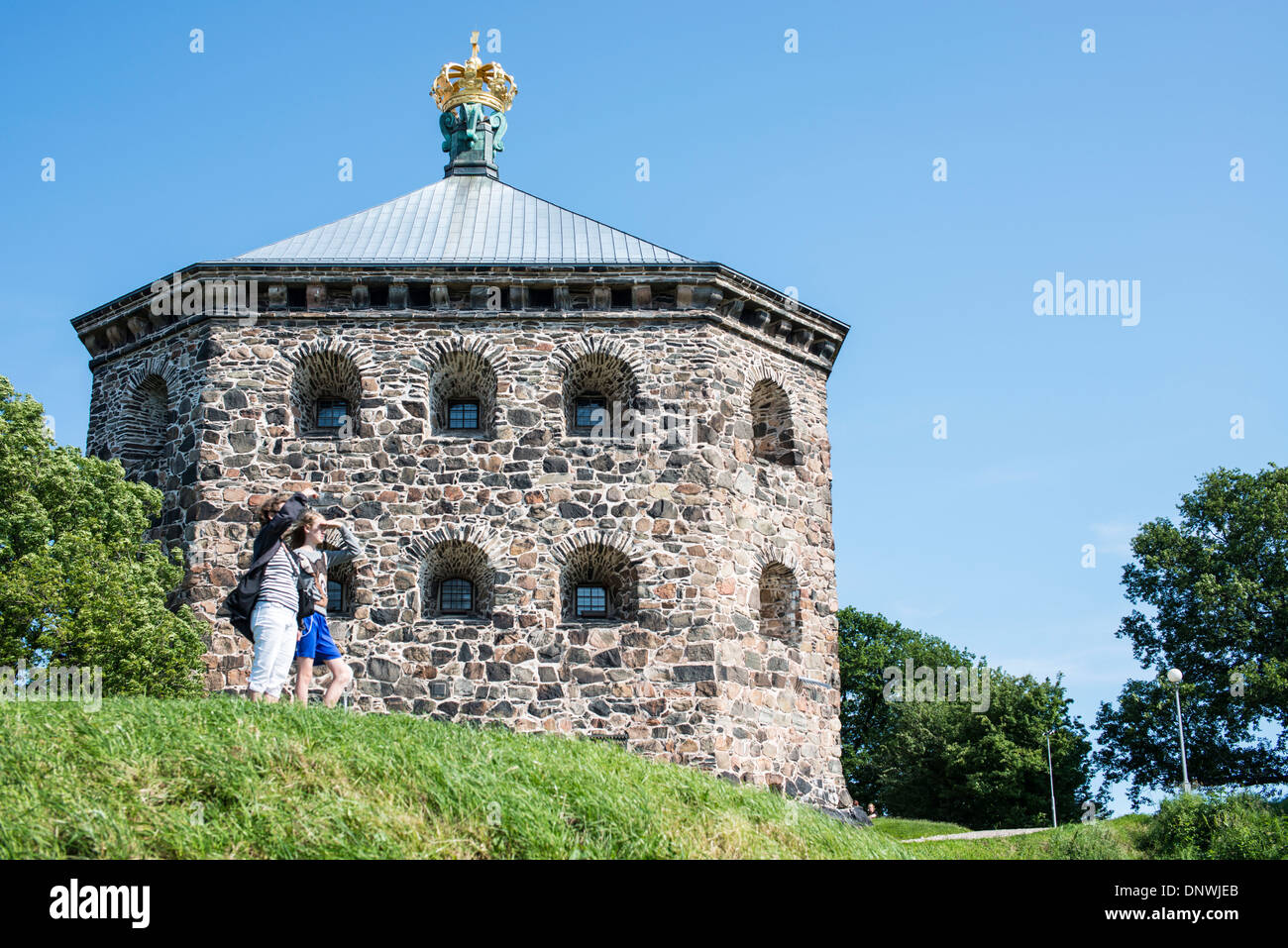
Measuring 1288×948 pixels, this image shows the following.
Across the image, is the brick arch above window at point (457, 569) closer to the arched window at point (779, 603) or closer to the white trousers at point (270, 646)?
the arched window at point (779, 603)

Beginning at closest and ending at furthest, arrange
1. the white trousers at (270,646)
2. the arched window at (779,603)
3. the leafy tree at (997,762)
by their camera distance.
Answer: the white trousers at (270,646), the arched window at (779,603), the leafy tree at (997,762)

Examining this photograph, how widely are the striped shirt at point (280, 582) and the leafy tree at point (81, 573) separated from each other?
5.22 meters

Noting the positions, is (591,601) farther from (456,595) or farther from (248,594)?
(248,594)

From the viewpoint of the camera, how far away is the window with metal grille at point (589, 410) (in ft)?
67.5

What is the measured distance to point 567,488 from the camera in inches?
779

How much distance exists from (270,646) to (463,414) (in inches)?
370

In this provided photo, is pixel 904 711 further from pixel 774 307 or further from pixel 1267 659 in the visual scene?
pixel 774 307

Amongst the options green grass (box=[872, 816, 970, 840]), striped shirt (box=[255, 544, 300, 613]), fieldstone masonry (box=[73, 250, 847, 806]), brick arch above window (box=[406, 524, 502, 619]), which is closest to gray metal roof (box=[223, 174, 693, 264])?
fieldstone masonry (box=[73, 250, 847, 806])

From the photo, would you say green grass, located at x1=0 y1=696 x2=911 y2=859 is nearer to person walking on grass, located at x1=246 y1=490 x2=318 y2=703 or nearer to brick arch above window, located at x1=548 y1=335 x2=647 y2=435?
person walking on grass, located at x1=246 y1=490 x2=318 y2=703

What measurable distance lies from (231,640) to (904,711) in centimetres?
2968

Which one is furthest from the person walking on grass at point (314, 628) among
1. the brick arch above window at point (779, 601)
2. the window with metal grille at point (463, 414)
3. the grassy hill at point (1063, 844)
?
the brick arch above window at point (779, 601)

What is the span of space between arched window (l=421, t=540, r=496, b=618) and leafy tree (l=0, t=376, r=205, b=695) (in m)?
3.65

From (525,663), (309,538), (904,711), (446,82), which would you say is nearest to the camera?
(309,538)
